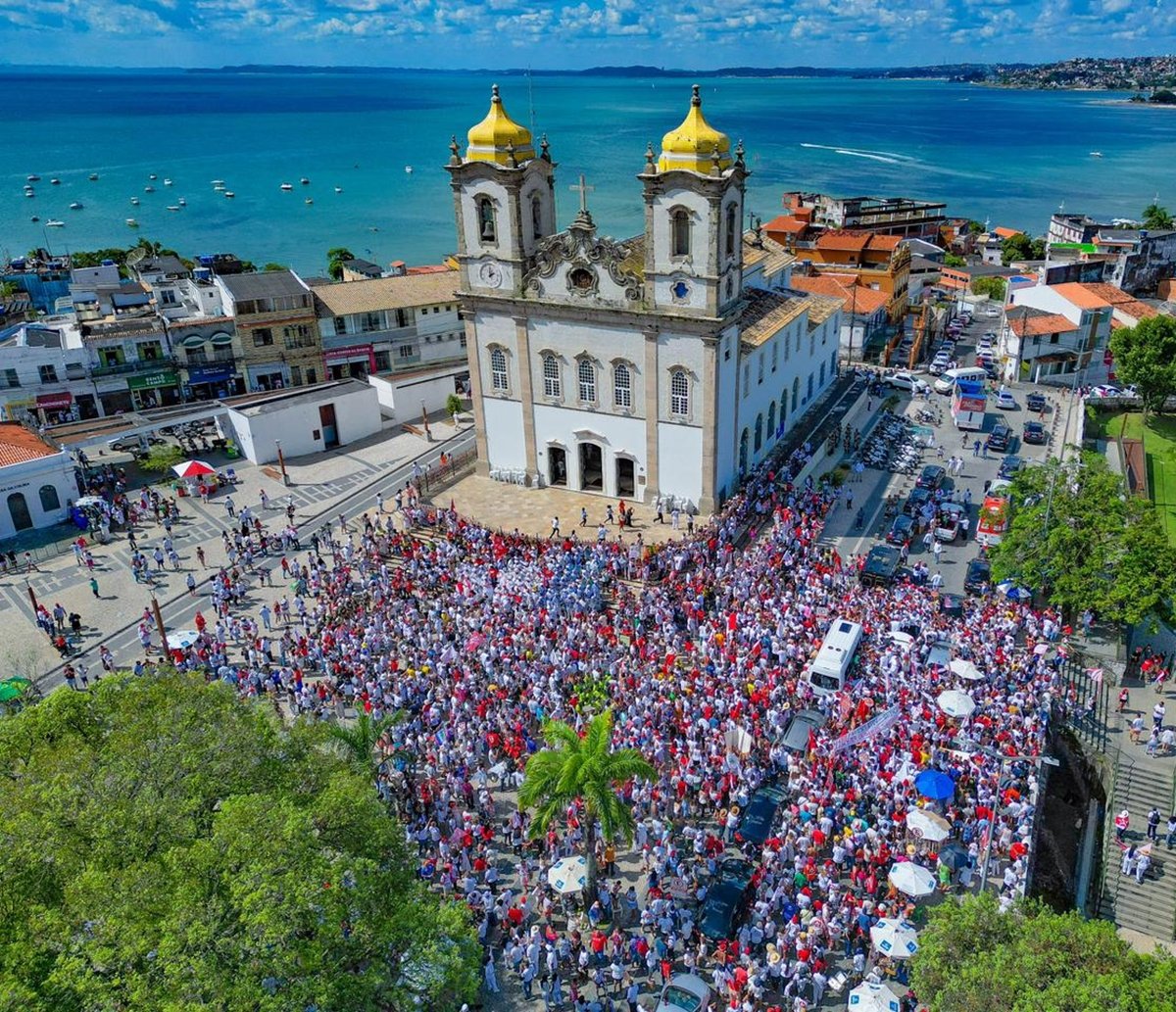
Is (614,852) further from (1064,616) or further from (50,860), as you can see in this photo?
(1064,616)

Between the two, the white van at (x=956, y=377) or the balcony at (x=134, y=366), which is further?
the white van at (x=956, y=377)

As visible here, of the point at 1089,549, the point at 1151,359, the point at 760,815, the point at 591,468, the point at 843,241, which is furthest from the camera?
the point at 843,241

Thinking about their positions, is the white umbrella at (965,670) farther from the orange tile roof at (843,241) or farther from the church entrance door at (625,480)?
the orange tile roof at (843,241)

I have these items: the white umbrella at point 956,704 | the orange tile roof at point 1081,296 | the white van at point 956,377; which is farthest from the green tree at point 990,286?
the white umbrella at point 956,704

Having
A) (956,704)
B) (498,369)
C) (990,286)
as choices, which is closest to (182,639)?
(498,369)

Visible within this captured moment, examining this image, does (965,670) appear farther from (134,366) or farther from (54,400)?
(54,400)

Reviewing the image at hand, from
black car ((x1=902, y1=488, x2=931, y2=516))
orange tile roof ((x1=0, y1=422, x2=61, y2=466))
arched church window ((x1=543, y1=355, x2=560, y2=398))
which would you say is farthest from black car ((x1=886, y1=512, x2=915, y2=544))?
orange tile roof ((x1=0, y1=422, x2=61, y2=466))

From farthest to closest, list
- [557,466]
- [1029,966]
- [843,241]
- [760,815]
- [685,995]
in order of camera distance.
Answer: [843,241] < [557,466] < [760,815] < [685,995] < [1029,966]
